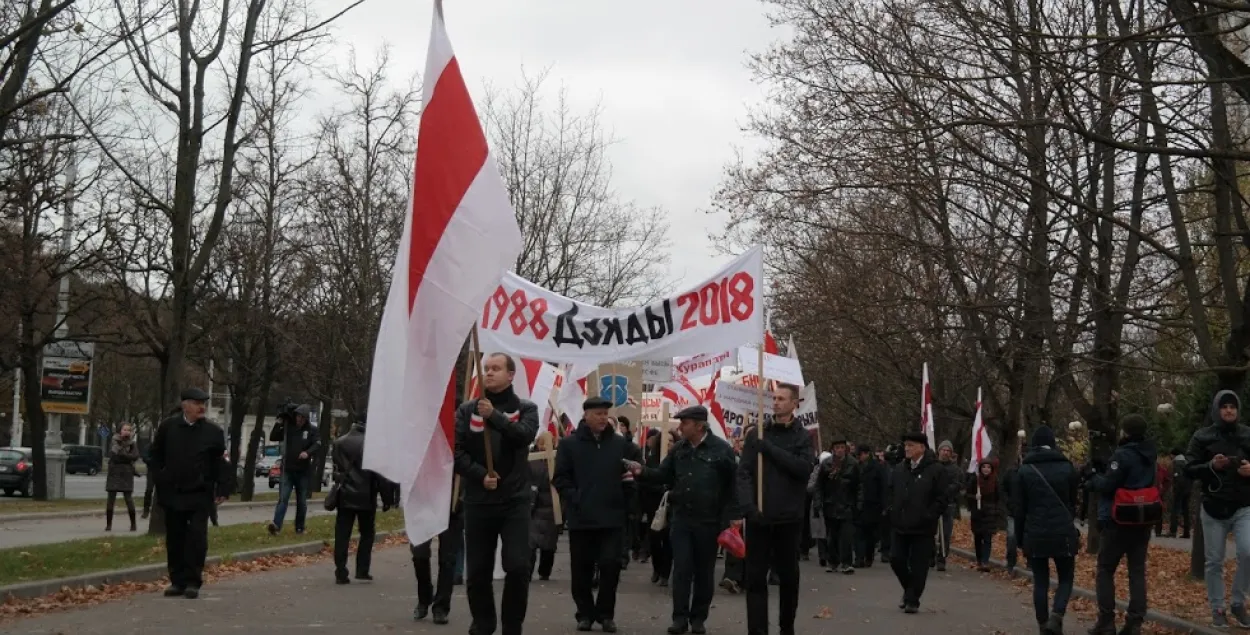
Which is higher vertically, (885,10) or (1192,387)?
(885,10)

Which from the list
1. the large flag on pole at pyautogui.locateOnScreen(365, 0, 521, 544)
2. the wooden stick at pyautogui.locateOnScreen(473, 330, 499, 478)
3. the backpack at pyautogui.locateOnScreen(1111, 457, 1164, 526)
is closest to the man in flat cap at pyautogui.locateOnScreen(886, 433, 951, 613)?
the backpack at pyautogui.locateOnScreen(1111, 457, 1164, 526)

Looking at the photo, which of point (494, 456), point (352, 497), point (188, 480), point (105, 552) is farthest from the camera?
point (105, 552)

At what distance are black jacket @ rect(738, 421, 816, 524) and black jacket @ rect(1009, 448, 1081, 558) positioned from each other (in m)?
2.07

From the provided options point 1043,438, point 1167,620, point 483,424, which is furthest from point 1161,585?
point 483,424

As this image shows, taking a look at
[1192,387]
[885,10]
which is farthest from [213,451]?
[1192,387]

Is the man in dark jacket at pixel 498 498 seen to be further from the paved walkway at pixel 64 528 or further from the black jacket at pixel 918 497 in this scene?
the paved walkway at pixel 64 528

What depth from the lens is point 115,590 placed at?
1408cm

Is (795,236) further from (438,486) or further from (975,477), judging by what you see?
(438,486)

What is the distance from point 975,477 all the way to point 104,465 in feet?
214

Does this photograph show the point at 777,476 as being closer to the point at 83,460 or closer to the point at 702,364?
A: the point at 702,364

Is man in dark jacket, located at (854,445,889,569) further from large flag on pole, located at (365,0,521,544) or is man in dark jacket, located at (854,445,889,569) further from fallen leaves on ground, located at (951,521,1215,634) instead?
large flag on pole, located at (365,0,521,544)

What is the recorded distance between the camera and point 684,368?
2039cm

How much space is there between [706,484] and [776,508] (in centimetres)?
69

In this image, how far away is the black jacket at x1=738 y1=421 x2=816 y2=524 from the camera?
11.1 metres
